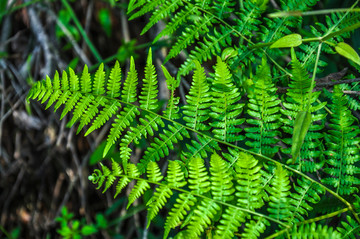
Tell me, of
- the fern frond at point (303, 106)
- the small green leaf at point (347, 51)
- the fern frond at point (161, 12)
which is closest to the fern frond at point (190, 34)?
the fern frond at point (161, 12)

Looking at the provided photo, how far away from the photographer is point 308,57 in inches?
43.6

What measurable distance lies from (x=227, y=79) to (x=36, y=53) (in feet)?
6.58

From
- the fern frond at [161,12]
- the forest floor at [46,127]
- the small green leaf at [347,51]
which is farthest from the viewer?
the forest floor at [46,127]

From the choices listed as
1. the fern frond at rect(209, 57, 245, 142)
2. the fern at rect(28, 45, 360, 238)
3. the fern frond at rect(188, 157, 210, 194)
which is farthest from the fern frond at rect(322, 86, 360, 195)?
the fern frond at rect(188, 157, 210, 194)

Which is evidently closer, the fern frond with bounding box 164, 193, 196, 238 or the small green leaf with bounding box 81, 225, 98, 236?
the fern frond with bounding box 164, 193, 196, 238

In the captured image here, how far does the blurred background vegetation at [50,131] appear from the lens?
7.50 feet

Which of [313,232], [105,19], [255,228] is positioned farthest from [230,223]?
[105,19]

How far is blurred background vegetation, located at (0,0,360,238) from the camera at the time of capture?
2285 millimetres

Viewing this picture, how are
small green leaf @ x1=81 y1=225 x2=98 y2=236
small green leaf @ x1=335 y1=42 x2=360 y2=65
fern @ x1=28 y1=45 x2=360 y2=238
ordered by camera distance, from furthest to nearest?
Answer: small green leaf @ x1=81 y1=225 x2=98 y2=236, fern @ x1=28 y1=45 x2=360 y2=238, small green leaf @ x1=335 y1=42 x2=360 y2=65

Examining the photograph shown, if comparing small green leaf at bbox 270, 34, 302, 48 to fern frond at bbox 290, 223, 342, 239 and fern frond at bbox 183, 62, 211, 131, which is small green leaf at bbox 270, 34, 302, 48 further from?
fern frond at bbox 290, 223, 342, 239

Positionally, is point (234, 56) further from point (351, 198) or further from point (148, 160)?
point (351, 198)

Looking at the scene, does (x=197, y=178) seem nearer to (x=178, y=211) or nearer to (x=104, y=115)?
(x=178, y=211)

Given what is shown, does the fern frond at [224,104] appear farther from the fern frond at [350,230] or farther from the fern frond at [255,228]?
the fern frond at [350,230]

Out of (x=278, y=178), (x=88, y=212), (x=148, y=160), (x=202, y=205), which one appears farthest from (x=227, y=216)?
(x=88, y=212)
